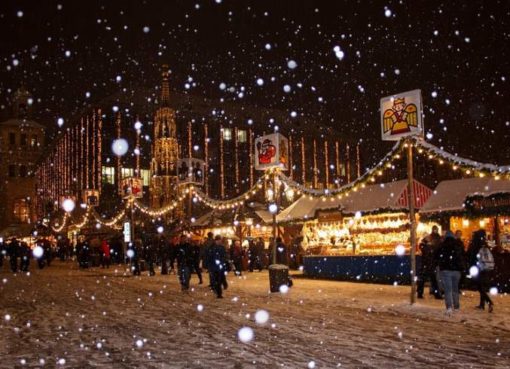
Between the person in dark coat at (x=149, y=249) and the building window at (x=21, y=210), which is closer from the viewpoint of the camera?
the person in dark coat at (x=149, y=249)

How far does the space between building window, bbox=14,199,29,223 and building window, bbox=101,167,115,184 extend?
99.1ft

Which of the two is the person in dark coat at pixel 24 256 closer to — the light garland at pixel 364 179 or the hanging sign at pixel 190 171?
the hanging sign at pixel 190 171

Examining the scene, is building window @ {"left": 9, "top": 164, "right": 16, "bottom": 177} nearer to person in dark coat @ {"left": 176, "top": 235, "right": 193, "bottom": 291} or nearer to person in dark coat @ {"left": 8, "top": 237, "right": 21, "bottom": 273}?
person in dark coat @ {"left": 8, "top": 237, "right": 21, "bottom": 273}

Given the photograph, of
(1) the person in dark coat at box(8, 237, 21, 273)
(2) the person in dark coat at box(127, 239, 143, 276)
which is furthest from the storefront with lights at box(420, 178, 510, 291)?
(1) the person in dark coat at box(8, 237, 21, 273)

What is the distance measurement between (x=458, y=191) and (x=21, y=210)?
7142 cm

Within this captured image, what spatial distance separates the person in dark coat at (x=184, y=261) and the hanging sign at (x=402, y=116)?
760cm

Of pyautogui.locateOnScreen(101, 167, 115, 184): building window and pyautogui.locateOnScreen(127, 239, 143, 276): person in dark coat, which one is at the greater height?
pyautogui.locateOnScreen(101, 167, 115, 184): building window

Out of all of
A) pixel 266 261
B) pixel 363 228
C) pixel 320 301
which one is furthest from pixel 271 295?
pixel 266 261

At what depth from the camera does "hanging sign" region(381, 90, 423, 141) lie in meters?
13.5

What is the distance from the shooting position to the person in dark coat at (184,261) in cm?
1827

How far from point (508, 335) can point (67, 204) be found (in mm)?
44502

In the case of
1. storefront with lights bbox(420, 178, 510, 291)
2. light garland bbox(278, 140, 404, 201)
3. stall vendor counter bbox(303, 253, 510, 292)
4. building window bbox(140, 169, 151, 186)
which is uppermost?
building window bbox(140, 169, 151, 186)

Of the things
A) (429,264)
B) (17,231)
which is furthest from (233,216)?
(17,231)

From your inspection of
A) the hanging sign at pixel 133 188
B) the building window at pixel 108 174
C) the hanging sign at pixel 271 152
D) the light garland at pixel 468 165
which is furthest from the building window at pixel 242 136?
the light garland at pixel 468 165
